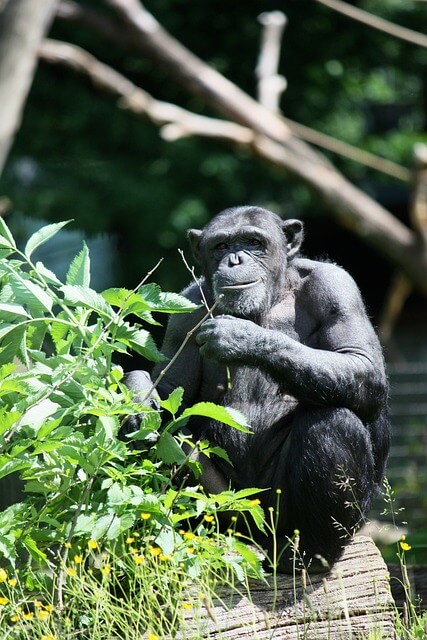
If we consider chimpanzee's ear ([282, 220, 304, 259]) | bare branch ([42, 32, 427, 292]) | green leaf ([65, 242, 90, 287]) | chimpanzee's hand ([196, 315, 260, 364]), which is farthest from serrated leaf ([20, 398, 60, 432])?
bare branch ([42, 32, 427, 292])

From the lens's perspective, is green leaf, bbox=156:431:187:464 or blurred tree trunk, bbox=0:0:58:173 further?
blurred tree trunk, bbox=0:0:58:173

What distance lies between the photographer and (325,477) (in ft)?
13.0

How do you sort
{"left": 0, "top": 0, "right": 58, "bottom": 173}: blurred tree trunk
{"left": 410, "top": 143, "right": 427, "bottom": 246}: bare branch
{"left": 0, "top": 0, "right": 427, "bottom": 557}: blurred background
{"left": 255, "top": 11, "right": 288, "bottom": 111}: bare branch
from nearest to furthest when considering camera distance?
{"left": 0, "top": 0, "right": 58, "bottom": 173}: blurred tree trunk < {"left": 410, "top": 143, "right": 427, "bottom": 246}: bare branch < {"left": 255, "top": 11, "right": 288, "bottom": 111}: bare branch < {"left": 0, "top": 0, "right": 427, "bottom": 557}: blurred background

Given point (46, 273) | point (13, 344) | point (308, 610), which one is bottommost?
point (308, 610)

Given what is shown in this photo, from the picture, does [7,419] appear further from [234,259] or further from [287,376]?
[234,259]

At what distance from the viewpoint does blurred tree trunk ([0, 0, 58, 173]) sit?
7.65 metres

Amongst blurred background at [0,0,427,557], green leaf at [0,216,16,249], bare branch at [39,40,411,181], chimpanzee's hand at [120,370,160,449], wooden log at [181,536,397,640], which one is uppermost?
green leaf at [0,216,16,249]

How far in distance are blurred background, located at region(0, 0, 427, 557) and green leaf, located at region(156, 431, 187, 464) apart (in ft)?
26.0

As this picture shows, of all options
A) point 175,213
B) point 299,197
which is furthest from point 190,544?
point 299,197

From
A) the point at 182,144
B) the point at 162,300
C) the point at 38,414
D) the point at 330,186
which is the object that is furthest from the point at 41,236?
the point at 182,144

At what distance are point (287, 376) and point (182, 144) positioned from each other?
887cm

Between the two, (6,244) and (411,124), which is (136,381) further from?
(411,124)

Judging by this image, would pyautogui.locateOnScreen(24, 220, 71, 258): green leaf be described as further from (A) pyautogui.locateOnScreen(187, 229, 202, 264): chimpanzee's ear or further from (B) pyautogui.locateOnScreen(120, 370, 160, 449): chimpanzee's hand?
(A) pyautogui.locateOnScreen(187, 229, 202, 264): chimpanzee's ear

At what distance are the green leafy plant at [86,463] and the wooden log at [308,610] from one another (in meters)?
0.13
